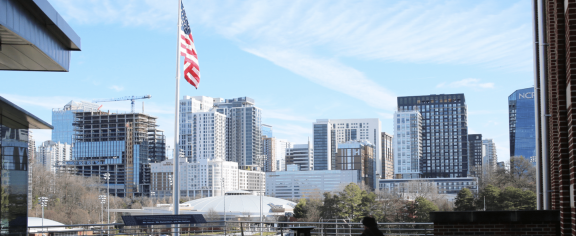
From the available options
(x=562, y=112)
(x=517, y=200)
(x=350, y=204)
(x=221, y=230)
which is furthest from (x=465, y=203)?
(x=562, y=112)

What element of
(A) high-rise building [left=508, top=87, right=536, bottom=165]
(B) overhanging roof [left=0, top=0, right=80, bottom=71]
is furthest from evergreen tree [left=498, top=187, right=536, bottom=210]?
(A) high-rise building [left=508, top=87, right=536, bottom=165]

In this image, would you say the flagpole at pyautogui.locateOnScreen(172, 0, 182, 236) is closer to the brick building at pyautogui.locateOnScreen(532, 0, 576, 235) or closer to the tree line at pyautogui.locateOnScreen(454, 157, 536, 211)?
the brick building at pyautogui.locateOnScreen(532, 0, 576, 235)

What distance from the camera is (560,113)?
10.2 meters

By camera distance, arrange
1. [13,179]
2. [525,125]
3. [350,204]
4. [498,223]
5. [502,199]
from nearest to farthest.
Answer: [13,179] < [498,223] < [502,199] < [350,204] < [525,125]

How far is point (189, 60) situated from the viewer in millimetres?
21547

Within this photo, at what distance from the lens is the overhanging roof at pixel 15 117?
9.41 m

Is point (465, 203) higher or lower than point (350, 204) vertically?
higher

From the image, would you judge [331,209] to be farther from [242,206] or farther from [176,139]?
[176,139]

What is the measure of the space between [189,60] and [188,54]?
249 millimetres

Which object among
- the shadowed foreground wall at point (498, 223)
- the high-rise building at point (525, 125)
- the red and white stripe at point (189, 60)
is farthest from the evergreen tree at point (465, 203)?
the high-rise building at point (525, 125)

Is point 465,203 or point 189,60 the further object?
point 465,203

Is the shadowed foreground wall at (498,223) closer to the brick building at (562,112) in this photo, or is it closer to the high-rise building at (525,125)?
the brick building at (562,112)

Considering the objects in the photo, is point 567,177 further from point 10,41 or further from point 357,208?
point 357,208

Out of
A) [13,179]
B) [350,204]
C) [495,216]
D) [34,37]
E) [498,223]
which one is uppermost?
[34,37]
